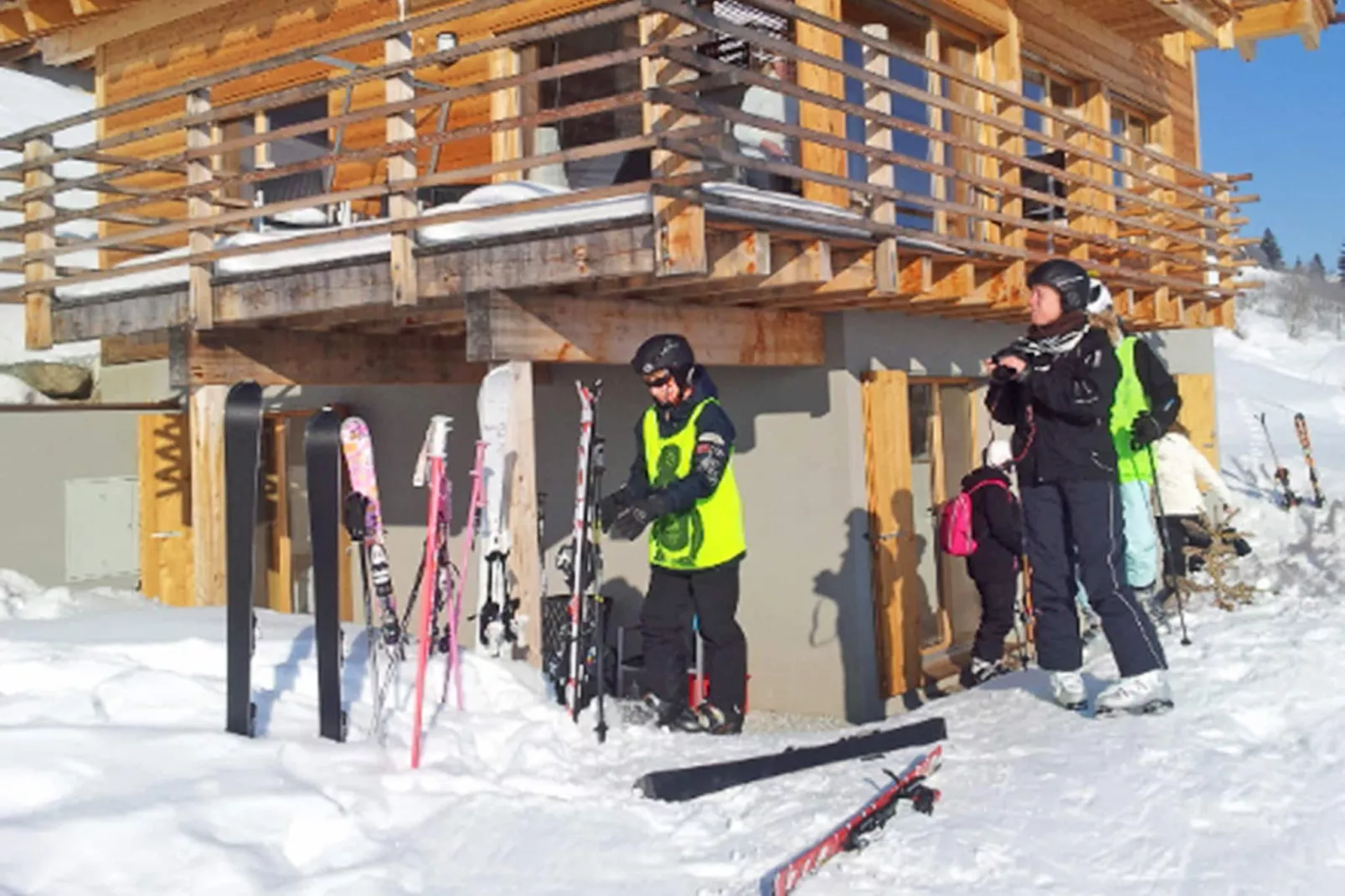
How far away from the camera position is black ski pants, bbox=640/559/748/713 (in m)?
5.98

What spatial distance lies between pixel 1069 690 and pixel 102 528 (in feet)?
32.7

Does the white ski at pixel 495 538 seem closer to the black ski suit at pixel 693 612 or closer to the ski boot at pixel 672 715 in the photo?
the black ski suit at pixel 693 612

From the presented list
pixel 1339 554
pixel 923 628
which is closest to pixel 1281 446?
pixel 1339 554

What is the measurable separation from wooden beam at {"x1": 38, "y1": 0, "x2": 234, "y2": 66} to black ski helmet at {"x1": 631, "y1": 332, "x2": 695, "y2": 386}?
7.47m

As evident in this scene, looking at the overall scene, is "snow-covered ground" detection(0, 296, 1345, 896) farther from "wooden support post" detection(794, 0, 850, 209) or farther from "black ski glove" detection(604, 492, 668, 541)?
"wooden support post" detection(794, 0, 850, 209)

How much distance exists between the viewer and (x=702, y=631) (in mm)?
6016

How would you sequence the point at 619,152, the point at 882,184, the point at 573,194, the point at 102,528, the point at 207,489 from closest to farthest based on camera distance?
1. the point at 573,194
2. the point at 619,152
3. the point at 882,184
4. the point at 207,489
5. the point at 102,528

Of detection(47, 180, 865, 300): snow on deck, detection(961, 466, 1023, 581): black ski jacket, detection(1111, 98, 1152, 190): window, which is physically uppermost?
detection(1111, 98, 1152, 190): window

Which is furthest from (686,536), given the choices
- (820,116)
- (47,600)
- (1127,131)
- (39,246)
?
(1127,131)

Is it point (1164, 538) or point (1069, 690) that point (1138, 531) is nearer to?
point (1069, 690)

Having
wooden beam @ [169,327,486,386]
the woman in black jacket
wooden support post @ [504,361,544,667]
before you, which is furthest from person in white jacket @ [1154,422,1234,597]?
wooden beam @ [169,327,486,386]

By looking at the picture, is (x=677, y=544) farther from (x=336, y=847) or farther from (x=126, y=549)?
(x=126, y=549)

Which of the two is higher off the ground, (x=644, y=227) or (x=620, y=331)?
(x=644, y=227)

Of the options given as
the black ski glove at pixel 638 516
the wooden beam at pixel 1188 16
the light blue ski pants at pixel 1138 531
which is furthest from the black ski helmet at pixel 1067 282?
the wooden beam at pixel 1188 16
